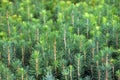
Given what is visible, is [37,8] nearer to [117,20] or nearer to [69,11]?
[69,11]

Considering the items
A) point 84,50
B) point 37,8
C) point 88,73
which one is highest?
point 37,8

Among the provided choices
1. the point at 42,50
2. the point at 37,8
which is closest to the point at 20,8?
the point at 37,8

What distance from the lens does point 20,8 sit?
2893 millimetres

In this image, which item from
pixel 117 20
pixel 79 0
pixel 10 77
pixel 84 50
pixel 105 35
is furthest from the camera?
pixel 79 0

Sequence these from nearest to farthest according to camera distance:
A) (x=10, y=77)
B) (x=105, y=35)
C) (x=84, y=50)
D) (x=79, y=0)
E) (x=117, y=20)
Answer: (x=10, y=77) < (x=84, y=50) < (x=105, y=35) < (x=117, y=20) < (x=79, y=0)

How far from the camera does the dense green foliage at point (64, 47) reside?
2.06 meters

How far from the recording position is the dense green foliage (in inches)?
81.0

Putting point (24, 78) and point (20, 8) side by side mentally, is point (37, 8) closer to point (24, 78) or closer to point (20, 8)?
point (20, 8)

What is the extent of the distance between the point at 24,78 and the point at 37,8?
1.12m

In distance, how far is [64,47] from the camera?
7.32ft

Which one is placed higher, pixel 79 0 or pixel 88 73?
pixel 79 0

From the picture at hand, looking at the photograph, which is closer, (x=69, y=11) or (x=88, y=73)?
(x=88, y=73)

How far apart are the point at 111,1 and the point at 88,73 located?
1111mm

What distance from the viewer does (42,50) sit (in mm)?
2170
